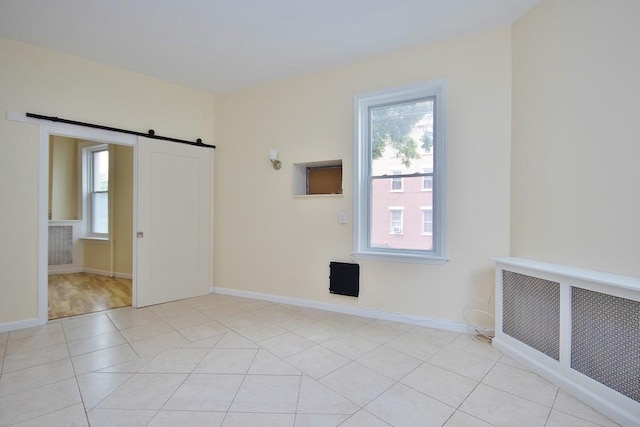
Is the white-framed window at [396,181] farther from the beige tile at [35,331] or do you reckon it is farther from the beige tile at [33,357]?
the beige tile at [35,331]

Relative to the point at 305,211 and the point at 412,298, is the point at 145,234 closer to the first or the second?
the point at 305,211

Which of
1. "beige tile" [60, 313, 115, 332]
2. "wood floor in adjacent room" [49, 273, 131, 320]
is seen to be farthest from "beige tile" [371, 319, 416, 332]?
"wood floor in adjacent room" [49, 273, 131, 320]

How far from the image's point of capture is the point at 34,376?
7.27 feet

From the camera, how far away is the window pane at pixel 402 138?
3.29 m

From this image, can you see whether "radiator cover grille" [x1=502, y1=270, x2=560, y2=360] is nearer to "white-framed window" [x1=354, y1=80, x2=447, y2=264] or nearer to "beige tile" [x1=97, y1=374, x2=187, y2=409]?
"white-framed window" [x1=354, y1=80, x2=447, y2=264]

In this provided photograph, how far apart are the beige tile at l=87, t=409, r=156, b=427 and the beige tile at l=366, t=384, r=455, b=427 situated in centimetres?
126

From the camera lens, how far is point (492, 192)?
9.75 feet

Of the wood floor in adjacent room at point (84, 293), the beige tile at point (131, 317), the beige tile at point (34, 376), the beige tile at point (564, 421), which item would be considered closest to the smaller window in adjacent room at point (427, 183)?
the beige tile at point (564, 421)

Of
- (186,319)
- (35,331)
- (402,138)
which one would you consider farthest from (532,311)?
(35,331)

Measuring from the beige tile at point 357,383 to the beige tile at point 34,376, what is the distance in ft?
6.06

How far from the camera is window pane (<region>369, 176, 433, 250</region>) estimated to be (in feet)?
10.9

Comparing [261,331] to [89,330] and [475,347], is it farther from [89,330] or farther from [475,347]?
[475,347]

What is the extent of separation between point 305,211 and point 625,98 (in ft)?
9.61

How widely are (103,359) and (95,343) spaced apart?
42cm
